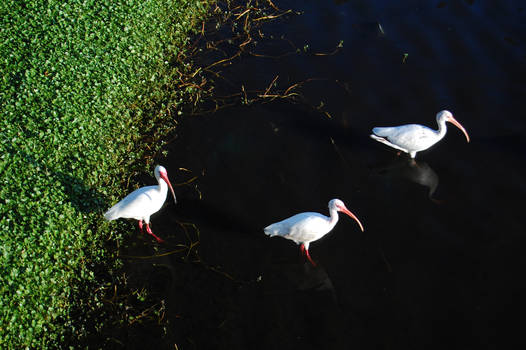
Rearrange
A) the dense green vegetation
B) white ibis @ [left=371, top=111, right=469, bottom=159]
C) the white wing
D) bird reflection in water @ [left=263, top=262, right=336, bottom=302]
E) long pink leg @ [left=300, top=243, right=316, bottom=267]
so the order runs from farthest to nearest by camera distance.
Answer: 1. white ibis @ [left=371, top=111, right=469, bottom=159]
2. long pink leg @ [left=300, top=243, right=316, bottom=267]
3. the white wing
4. bird reflection in water @ [left=263, top=262, right=336, bottom=302]
5. the dense green vegetation

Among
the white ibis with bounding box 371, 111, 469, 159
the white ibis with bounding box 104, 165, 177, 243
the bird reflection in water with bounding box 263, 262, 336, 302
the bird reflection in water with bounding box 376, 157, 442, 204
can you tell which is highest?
the white ibis with bounding box 104, 165, 177, 243

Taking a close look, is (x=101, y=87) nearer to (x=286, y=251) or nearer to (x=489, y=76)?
(x=286, y=251)

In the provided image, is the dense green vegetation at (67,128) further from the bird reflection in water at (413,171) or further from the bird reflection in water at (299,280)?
the bird reflection in water at (413,171)

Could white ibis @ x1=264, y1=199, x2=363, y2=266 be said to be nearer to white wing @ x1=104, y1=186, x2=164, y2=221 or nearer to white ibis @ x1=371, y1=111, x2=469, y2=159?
white wing @ x1=104, y1=186, x2=164, y2=221

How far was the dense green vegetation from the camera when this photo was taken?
274 inches

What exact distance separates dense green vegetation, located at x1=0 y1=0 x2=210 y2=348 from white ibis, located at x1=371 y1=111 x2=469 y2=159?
4.56 metres

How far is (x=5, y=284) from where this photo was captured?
21.9 feet

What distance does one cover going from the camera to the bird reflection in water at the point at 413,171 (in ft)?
29.8

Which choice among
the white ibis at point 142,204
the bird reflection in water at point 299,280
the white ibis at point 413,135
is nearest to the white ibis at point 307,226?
the bird reflection in water at point 299,280

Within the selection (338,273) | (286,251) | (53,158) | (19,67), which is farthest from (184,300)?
(19,67)

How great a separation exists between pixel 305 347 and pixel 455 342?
2.11 meters

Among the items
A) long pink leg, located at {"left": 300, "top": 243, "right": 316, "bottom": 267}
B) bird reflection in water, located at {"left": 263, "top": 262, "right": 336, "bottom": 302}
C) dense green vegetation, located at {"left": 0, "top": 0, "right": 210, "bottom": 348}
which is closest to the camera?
dense green vegetation, located at {"left": 0, "top": 0, "right": 210, "bottom": 348}

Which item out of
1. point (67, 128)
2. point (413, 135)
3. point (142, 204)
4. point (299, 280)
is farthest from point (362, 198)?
point (67, 128)

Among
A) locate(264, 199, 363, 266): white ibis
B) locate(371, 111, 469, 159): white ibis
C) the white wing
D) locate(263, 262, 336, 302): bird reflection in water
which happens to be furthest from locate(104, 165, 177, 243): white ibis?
locate(371, 111, 469, 159): white ibis
